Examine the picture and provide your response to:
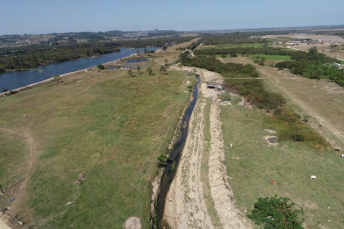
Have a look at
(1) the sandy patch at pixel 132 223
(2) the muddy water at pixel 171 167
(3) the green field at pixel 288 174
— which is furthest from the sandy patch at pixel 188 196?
(3) the green field at pixel 288 174

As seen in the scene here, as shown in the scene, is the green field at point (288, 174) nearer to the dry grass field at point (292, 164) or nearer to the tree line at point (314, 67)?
the dry grass field at point (292, 164)

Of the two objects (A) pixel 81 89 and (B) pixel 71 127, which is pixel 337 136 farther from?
(A) pixel 81 89

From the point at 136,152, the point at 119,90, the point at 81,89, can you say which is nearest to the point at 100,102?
the point at 119,90

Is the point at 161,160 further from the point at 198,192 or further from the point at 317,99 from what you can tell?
the point at 317,99

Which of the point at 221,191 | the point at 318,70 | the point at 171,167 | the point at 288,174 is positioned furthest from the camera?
the point at 318,70

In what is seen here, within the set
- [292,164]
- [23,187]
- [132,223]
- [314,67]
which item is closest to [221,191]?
[132,223]
